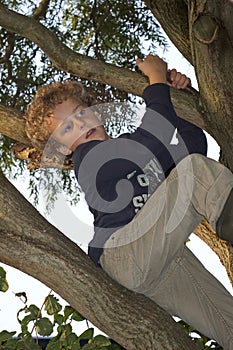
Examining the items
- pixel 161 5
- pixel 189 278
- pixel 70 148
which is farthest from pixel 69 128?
pixel 161 5

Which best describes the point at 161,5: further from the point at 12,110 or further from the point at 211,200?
the point at 211,200

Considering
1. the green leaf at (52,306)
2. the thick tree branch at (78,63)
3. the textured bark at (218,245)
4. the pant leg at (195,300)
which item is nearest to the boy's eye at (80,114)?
the thick tree branch at (78,63)

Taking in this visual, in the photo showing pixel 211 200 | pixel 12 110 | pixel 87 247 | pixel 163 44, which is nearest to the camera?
pixel 211 200

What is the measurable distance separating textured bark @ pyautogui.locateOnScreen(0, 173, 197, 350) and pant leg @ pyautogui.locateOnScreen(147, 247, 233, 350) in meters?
0.29

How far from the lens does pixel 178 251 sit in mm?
3703

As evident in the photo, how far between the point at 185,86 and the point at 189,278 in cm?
111

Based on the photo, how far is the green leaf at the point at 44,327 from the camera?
441 cm

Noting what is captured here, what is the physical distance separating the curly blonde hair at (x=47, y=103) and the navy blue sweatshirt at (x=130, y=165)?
432mm

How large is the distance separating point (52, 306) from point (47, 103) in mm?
1159

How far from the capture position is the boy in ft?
→ 11.5

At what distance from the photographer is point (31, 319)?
14.6 feet

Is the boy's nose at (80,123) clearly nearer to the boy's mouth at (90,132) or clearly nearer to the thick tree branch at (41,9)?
the boy's mouth at (90,132)

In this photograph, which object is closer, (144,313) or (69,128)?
(144,313)

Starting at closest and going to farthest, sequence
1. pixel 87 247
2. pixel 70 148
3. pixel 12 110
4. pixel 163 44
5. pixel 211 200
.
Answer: pixel 211 200 < pixel 87 247 < pixel 70 148 < pixel 12 110 < pixel 163 44
